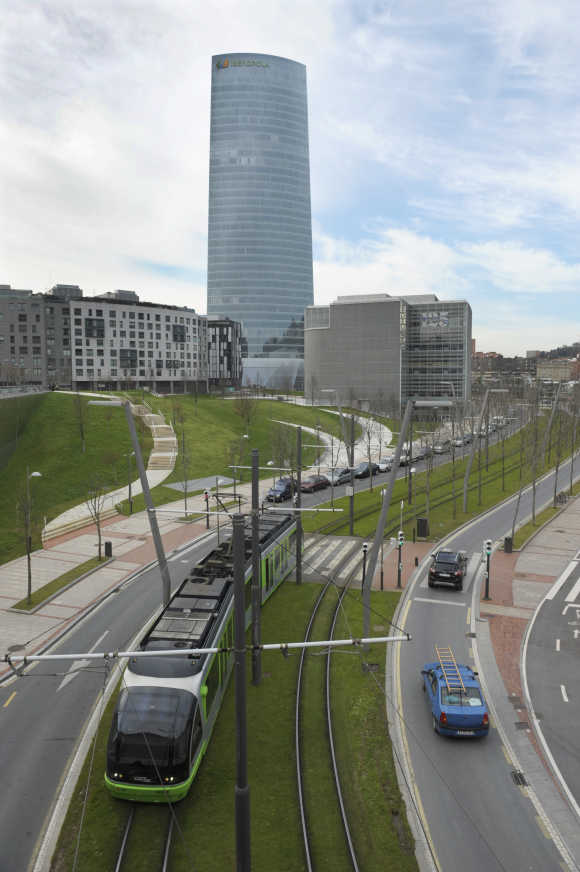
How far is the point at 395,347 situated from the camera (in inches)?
5640

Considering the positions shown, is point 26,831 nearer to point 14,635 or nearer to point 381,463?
point 14,635

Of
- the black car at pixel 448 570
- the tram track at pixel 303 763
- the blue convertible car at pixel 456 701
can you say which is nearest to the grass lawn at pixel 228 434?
the black car at pixel 448 570

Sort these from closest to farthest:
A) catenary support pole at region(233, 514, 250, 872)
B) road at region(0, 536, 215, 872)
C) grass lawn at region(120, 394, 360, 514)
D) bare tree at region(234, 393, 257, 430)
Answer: catenary support pole at region(233, 514, 250, 872)
road at region(0, 536, 215, 872)
grass lawn at region(120, 394, 360, 514)
bare tree at region(234, 393, 257, 430)

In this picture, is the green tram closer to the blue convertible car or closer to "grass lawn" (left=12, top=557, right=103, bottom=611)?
the blue convertible car

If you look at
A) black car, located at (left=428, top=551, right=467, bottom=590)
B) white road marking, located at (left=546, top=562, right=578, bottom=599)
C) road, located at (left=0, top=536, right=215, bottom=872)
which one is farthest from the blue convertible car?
white road marking, located at (left=546, top=562, right=578, bottom=599)

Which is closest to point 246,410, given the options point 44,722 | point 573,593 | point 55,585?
point 55,585

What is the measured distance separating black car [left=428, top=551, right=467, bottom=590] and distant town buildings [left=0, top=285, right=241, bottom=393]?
110m

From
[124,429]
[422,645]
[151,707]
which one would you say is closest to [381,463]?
[124,429]

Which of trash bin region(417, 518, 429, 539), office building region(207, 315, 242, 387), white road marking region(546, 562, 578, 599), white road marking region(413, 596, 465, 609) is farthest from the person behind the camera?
office building region(207, 315, 242, 387)

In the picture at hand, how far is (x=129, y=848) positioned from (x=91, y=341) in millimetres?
133641

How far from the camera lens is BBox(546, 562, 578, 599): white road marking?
105 ft

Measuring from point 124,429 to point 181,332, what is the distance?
262ft

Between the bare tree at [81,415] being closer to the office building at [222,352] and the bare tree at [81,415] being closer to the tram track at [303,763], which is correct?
the tram track at [303,763]

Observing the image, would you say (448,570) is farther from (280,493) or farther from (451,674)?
(280,493)
